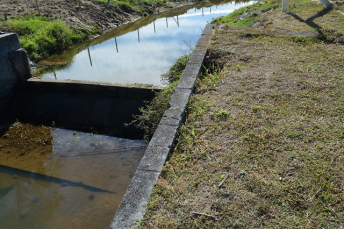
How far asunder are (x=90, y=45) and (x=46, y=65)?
281 centimetres

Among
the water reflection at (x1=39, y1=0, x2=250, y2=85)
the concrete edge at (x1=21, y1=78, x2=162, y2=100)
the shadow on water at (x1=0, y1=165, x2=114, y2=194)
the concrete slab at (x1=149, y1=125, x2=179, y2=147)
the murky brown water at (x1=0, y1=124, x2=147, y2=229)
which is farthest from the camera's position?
the water reflection at (x1=39, y1=0, x2=250, y2=85)

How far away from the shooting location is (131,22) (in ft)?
56.4

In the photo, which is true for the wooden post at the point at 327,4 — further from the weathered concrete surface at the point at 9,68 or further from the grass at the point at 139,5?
the grass at the point at 139,5

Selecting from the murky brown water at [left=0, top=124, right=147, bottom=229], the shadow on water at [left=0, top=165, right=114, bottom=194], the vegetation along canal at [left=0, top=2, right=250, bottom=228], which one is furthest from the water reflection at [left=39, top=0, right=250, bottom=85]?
the shadow on water at [left=0, top=165, right=114, bottom=194]

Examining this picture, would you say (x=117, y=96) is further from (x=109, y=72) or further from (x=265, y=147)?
(x=265, y=147)

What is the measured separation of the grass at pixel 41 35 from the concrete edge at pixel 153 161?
766cm

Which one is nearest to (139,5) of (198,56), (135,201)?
(198,56)

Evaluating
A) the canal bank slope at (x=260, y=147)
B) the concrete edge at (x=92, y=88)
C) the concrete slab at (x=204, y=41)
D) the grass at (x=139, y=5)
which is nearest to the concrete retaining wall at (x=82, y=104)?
the concrete edge at (x=92, y=88)

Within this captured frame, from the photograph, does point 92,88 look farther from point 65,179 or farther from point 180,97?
point 180,97

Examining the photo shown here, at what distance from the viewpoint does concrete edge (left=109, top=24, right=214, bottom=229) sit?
306cm

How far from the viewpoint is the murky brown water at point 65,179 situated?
188 inches

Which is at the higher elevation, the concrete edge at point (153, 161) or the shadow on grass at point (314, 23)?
the shadow on grass at point (314, 23)

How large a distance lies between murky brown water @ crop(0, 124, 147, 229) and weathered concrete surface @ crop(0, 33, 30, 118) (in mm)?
844

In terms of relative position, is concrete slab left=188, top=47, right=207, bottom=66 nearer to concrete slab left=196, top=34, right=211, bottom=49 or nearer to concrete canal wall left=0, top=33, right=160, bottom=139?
concrete slab left=196, top=34, right=211, bottom=49
